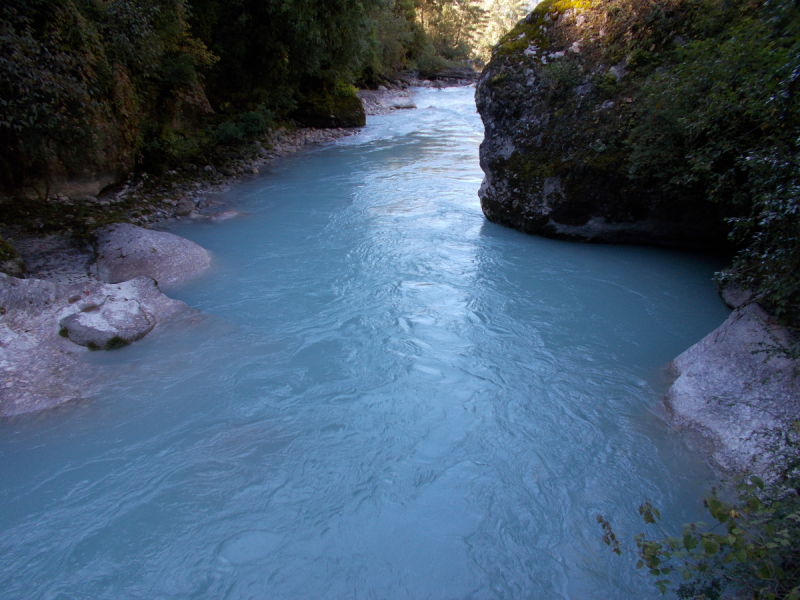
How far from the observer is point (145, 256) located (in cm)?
652

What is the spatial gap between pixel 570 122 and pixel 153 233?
261 inches

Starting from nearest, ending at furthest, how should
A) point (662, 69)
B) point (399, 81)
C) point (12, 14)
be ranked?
point (12, 14)
point (662, 69)
point (399, 81)

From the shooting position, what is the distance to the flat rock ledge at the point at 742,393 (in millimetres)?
3201

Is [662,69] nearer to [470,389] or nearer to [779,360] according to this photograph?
[779,360]

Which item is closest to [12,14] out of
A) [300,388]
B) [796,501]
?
[300,388]

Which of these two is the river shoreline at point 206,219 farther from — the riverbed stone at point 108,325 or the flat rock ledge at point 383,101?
the flat rock ledge at point 383,101

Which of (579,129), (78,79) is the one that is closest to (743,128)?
(579,129)

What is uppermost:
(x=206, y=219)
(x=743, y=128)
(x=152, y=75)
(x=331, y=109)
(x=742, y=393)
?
(x=743, y=128)

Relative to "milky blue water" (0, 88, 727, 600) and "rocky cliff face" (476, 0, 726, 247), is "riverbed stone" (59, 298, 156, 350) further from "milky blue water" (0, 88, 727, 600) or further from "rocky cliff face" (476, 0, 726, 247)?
"rocky cliff face" (476, 0, 726, 247)

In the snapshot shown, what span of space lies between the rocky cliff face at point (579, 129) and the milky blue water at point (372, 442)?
0.70 metres

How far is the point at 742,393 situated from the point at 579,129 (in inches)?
190

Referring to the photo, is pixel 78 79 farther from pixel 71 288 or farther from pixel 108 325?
pixel 108 325

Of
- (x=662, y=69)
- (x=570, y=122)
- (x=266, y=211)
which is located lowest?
(x=266, y=211)

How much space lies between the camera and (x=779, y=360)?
11.5ft
